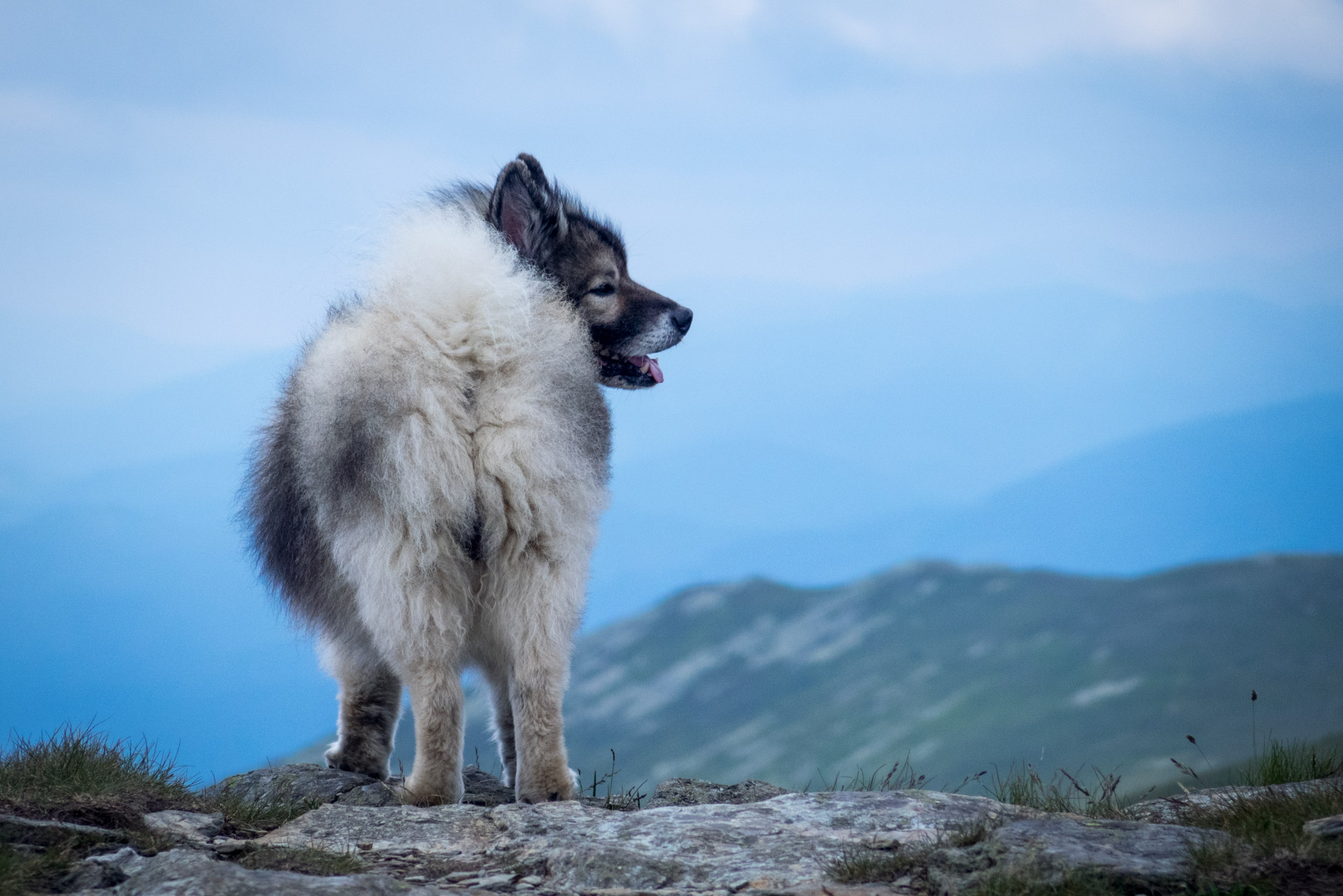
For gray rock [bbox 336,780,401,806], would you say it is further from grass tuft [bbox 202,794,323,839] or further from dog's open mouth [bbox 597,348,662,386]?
dog's open mouth [bbox 597,348,662,386]

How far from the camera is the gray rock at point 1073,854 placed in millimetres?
3203

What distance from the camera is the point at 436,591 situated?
15.3 ft

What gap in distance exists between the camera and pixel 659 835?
12.5 feet

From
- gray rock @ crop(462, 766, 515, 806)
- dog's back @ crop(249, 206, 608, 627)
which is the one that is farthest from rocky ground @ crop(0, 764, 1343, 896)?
dog's back @ crop(249, 206, 608, 627)

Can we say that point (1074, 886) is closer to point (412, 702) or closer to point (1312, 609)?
point (412, 702)

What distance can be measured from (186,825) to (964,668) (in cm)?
3191

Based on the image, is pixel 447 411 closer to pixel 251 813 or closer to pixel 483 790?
pixel 251 813

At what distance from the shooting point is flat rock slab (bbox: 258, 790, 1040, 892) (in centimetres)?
351

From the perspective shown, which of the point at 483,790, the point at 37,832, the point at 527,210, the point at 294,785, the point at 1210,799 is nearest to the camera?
the point at 37,832

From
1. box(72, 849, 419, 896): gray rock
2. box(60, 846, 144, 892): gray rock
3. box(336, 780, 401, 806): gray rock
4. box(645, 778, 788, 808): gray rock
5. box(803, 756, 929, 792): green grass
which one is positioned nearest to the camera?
box(72, 849, 419, 896): gray rock

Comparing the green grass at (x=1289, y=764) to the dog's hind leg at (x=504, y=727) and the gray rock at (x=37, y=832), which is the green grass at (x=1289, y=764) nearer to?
the dog's hind leg at (x=504, y=727)

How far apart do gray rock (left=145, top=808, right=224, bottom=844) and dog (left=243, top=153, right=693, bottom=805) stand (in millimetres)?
809

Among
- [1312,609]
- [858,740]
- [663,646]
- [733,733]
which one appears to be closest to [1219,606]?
[1312,609]

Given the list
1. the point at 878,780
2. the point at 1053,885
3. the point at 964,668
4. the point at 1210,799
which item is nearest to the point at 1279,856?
the point at 1053,885
